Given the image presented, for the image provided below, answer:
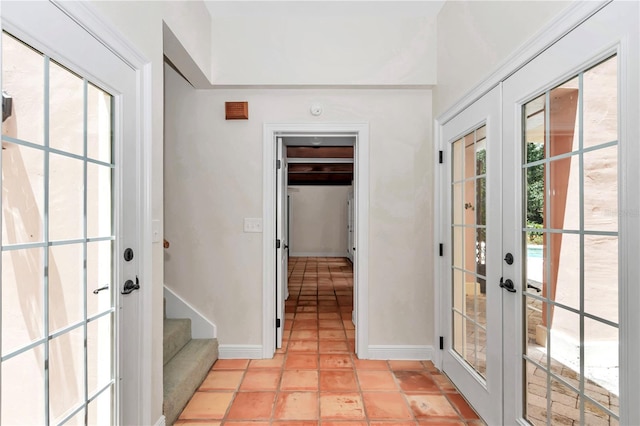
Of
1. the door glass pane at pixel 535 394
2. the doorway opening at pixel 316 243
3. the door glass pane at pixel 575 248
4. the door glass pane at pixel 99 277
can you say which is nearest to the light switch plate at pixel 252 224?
the doorway opening at pixel 316 243

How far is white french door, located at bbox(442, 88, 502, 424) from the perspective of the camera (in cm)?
180

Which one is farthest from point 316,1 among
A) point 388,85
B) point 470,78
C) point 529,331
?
point 529,331

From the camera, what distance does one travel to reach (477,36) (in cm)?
196

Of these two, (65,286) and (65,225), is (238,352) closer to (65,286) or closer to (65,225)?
(65,286)

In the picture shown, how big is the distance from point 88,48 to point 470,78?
1996 mm

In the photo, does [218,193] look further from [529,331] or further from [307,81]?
[529,331]

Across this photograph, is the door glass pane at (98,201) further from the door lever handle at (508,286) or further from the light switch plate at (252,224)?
the door lever handle at (508,286)

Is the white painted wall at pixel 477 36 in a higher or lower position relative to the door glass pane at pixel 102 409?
higher

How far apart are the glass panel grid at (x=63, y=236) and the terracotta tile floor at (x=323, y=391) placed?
0.88m

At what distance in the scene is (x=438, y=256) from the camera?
261cm

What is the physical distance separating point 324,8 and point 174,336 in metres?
2.69

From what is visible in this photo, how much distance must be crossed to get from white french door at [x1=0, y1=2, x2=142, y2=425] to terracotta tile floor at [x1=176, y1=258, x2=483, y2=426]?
68 cm

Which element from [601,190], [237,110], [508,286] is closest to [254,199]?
[237,110]

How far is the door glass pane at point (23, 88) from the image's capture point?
966 millimetres
